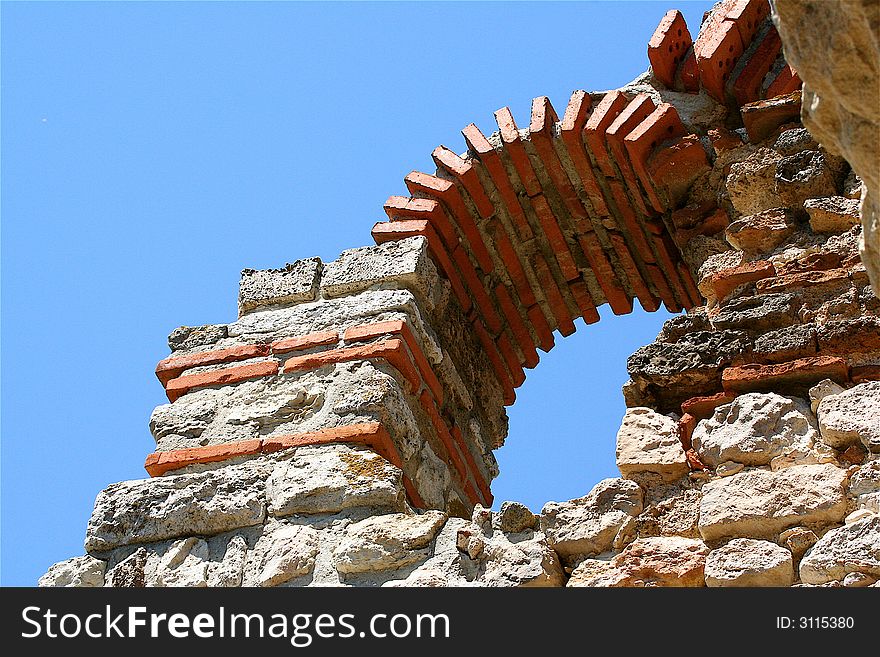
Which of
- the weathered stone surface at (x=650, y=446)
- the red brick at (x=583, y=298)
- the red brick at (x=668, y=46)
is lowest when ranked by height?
the weathered stone surface at (x=650, y=446)

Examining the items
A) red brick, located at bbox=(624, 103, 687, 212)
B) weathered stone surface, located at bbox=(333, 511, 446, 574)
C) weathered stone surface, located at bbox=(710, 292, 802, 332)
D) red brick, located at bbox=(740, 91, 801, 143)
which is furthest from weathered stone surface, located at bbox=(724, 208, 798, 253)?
weathered stone surface, located at bbox=(333, 511, 446, 574)

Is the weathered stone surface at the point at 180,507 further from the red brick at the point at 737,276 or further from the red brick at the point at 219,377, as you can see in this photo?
the red brick at the point at 737,276

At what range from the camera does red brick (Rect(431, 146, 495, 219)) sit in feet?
14.0

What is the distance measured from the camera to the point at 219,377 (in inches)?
147

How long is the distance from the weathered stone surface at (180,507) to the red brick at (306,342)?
19.2 inches

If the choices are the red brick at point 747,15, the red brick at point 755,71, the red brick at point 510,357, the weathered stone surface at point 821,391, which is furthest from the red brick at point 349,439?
the red brick at point 747,15

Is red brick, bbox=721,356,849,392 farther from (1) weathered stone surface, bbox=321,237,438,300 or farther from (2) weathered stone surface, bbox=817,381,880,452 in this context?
(1) weathered stone surface, bbox=321,237,438,300

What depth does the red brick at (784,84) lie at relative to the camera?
4.01 metres

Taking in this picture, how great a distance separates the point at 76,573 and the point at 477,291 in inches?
72.0

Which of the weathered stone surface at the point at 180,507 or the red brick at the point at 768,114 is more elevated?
the red brick at the point at 768,114

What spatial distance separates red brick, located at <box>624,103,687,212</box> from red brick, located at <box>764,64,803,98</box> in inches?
12.3

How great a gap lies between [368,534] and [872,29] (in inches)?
Result: 74.1
